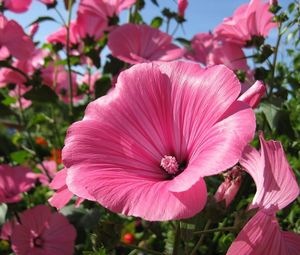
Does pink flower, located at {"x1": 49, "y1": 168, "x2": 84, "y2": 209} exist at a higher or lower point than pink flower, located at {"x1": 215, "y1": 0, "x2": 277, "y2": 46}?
lower

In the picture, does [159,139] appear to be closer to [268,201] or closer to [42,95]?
[268,201]

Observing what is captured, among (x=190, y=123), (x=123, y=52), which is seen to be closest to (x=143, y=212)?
(x=190, y=123)

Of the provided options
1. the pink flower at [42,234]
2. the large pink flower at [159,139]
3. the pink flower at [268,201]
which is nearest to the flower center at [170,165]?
the large pink flower at [159,139]

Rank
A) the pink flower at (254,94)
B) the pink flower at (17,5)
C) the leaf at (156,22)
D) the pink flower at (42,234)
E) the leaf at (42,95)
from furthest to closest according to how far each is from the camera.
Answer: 1. the leaf at (156,22)
2. the pink flower at (17,5)
3. the leaf at (42,95)
4. the pink flower at (42,234)
5. the pink flower at (254,94)

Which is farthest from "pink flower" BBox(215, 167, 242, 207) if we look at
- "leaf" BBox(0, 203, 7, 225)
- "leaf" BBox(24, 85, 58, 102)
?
"leaf" BBox(24, 85, 58, 102)

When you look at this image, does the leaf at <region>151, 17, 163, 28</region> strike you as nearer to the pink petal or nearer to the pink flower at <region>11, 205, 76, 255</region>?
the pink flower at <region>11, 205, 76, 255</region>

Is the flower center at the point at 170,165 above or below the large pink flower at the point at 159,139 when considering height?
below

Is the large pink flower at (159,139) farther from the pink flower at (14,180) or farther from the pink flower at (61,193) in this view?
the pink flower at (14,180)
